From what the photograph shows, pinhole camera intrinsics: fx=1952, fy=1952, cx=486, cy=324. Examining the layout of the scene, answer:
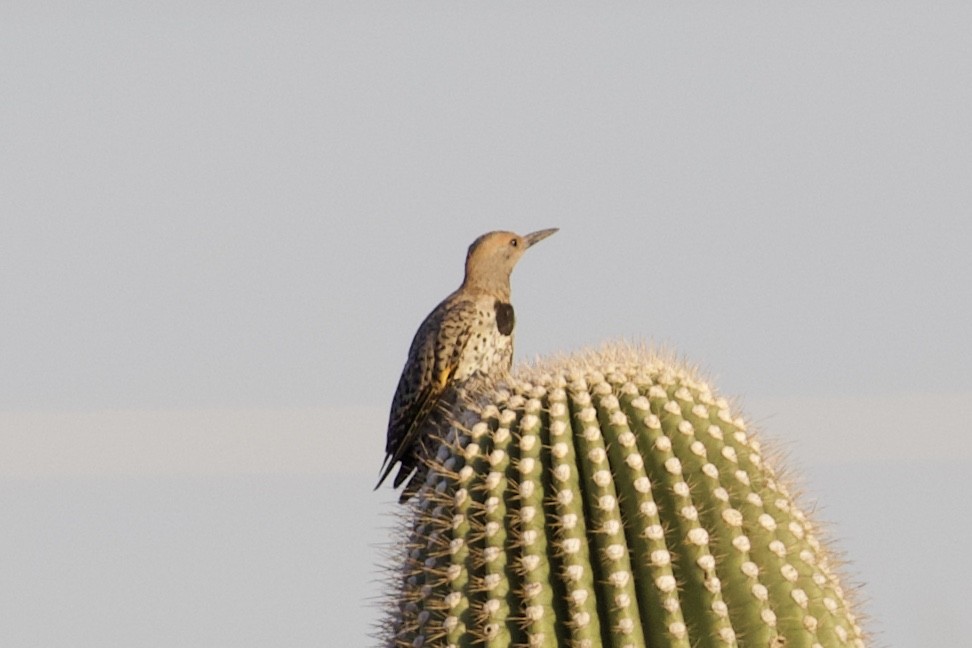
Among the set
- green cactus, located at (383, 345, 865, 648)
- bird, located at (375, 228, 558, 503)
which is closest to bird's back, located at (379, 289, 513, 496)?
bird, located at (375, 228, 558, 503)

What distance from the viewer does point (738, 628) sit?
6.00 m

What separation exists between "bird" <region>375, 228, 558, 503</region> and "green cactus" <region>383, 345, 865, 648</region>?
128 inches

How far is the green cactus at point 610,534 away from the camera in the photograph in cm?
594

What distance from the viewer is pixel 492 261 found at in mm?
10180

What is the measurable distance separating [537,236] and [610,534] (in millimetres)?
4587

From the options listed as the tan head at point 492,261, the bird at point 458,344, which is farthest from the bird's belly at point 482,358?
the tan head at point 492,261

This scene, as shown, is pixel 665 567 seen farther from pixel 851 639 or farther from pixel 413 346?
pixel 413 346

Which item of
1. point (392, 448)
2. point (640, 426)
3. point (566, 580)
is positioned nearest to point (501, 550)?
point (566, 580)

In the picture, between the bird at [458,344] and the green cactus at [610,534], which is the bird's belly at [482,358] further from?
the green cactus at [610,534]

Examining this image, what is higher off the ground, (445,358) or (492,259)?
(492,259)

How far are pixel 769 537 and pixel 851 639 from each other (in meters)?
0.47

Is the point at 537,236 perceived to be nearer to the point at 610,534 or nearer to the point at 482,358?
the point at 482,358

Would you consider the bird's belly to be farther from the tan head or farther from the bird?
the tan head

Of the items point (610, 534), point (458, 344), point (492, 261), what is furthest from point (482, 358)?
point (610, 534)
